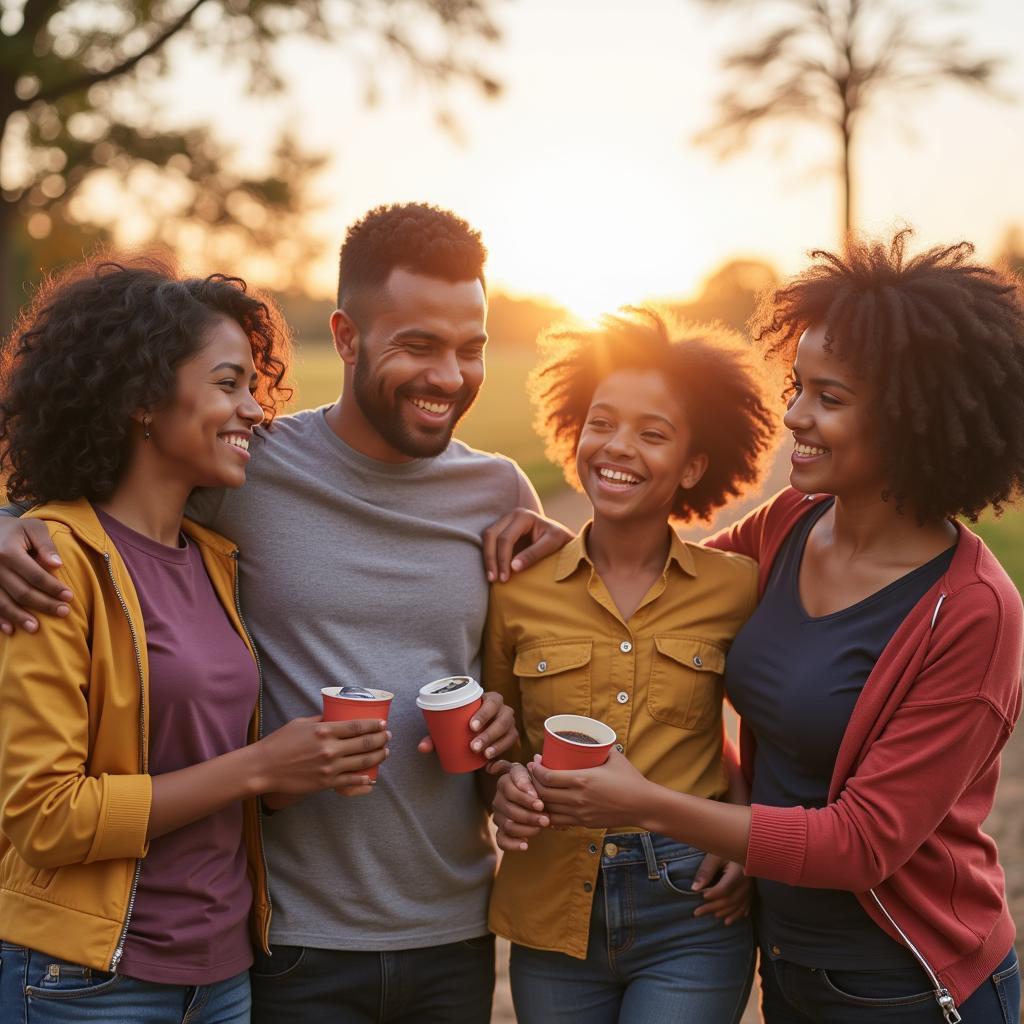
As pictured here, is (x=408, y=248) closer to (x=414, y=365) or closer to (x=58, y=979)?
(x=414, y=365)

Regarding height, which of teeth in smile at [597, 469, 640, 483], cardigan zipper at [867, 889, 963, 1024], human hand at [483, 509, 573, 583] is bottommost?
cardigan zipper at [867, 889, 963, 1024]

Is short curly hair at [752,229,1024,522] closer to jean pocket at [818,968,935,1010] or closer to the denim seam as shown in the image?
jean pocket at [818,968,935,1010]

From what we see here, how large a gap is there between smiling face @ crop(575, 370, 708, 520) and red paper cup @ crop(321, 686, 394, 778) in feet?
3.03

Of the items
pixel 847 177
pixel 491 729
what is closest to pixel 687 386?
pixel 491 729

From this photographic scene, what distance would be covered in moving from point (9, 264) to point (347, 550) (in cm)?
1233

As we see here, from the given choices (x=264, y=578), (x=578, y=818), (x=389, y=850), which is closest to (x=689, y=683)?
(x=578, y=818)

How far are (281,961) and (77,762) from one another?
0.85 m

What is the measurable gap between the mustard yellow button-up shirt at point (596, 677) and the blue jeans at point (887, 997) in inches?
21.2

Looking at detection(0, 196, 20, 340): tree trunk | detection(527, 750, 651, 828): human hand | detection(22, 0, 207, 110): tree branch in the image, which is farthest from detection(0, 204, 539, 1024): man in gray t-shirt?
detection(0, 196, 20, 340): tree trunk

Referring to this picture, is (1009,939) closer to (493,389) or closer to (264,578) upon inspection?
(264,578)

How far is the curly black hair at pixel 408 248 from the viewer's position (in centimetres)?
336

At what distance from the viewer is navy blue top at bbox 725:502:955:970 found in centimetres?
283

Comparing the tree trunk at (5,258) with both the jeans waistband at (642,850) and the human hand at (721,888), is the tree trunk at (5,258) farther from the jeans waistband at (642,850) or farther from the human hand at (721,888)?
the human hand at (721,888)

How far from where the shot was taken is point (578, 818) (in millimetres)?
2807
